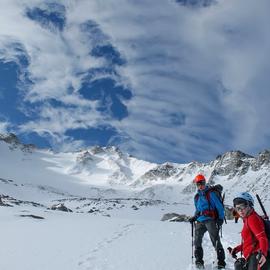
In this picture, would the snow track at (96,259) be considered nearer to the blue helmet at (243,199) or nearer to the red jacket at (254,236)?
the red jacket at (254,236)

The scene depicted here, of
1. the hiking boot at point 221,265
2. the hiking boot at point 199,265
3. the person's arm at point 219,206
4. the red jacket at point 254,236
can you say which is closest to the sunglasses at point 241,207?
the red jacket at point 254,236

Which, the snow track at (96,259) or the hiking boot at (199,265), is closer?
the hiking boot at (199,265)

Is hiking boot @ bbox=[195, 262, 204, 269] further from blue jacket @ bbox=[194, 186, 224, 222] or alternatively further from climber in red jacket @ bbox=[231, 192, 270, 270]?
climber in red jacket @ bbox=[231, 192, 270, 270]

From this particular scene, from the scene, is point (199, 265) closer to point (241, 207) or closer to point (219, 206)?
point (219, 206)

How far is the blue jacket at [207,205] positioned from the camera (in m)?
11.6

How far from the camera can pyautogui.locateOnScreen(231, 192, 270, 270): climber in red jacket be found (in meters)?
7.60

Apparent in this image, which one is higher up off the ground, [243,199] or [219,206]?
[219,206]

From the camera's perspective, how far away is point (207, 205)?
11664mm

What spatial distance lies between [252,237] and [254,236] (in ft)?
0.13

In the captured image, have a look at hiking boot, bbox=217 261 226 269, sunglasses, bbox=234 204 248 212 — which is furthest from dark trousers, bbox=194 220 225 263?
sunglasses, bbox=234 204 248 212

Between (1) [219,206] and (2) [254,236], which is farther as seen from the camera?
(1) [219,206]

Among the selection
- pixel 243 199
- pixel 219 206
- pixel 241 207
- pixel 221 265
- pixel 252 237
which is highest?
pixel 219 206

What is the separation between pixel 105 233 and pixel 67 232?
5.72ft

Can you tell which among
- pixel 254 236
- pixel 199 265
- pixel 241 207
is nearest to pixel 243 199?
pixel 241 207
